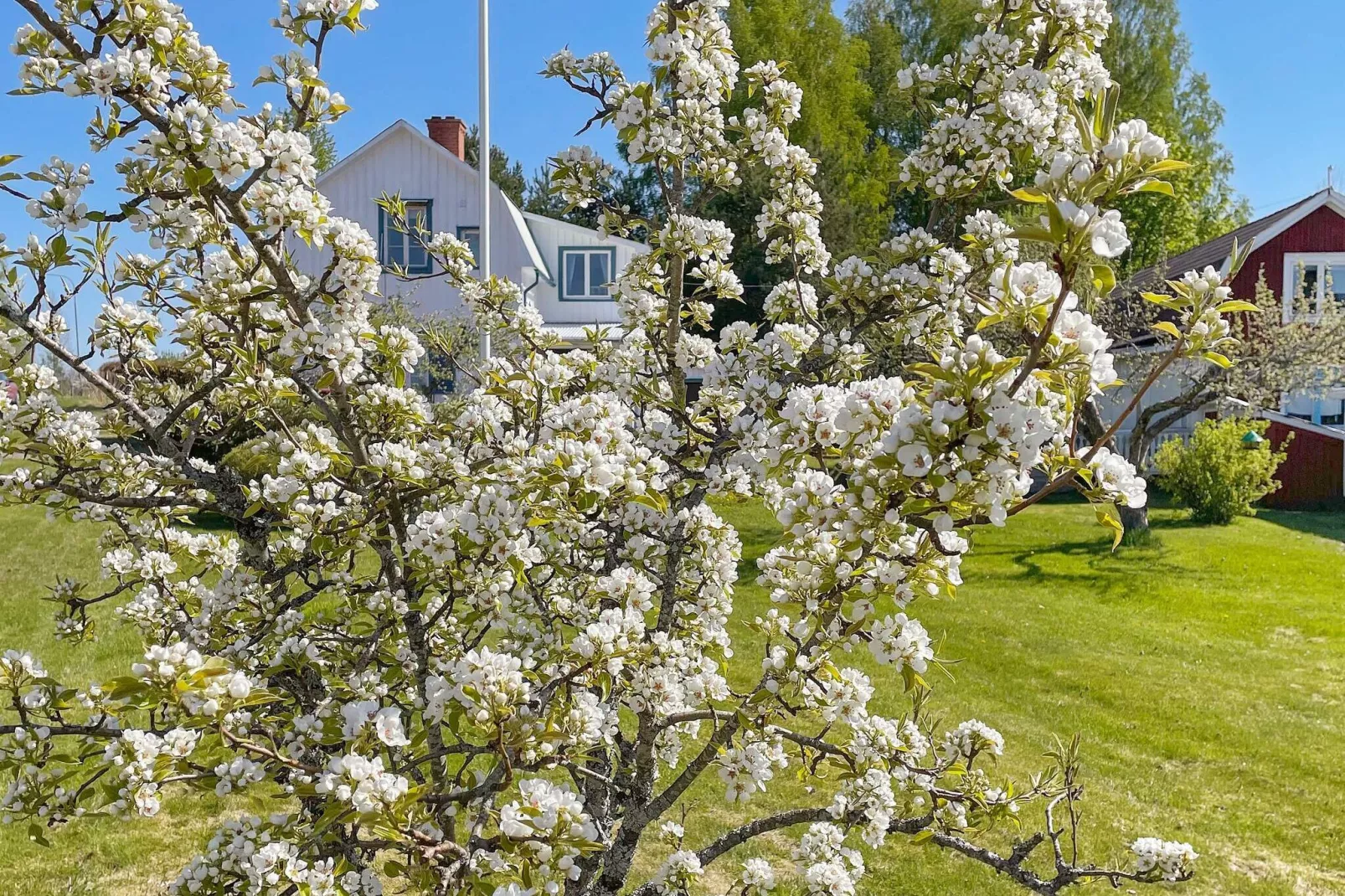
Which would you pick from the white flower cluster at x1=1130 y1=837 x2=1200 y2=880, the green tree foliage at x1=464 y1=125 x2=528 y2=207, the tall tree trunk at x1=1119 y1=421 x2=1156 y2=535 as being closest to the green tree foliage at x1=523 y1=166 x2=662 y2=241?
the green tree foliage at x1=464 y1=125 x2=528 y2=207

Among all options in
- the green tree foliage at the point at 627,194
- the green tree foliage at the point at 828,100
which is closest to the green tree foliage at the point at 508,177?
the green tree foliage at the point at 627,194

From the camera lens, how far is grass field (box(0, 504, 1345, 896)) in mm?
Result: 4766

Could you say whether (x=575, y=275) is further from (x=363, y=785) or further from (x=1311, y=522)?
(x=363, y=785)

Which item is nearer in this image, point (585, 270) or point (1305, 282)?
point (1305, 282)

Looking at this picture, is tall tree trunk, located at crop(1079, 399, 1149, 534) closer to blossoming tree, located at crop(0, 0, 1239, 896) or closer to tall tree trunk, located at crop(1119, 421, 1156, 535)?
tall tree trunk, located at crop(1119, 421, 1156, 535)

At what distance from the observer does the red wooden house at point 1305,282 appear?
57.0ft

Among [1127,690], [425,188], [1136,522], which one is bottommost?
[1127,690]

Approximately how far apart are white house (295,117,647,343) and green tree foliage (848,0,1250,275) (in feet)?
37.0

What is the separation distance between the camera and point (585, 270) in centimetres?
2066

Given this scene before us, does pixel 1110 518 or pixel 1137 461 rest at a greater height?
pixel 1110 518

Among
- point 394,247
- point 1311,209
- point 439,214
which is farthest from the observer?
point 439,214

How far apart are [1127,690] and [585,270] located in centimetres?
1545

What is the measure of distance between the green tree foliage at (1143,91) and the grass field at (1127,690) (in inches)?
636

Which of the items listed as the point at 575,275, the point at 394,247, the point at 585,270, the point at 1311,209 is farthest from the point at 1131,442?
the point at 394,247
